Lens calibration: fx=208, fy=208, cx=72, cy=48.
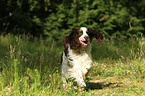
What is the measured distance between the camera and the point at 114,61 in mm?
6469

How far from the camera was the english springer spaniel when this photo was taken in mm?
3852

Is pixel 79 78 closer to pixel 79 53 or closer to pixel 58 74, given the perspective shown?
pixel 79 53

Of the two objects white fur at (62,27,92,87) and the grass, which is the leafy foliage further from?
white fur at (62,27,92,87)

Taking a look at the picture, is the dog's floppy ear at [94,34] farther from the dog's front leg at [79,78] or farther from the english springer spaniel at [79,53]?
the dog's front leg at [79,78]

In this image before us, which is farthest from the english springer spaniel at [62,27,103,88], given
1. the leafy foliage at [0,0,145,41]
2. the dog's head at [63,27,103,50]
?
the leafy foliage at [0,0,145,41]

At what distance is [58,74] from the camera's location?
175 inches

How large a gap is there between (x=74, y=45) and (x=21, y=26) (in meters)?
8.56

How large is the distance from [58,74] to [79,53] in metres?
0.80

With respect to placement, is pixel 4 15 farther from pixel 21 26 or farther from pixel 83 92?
pixel 83 92

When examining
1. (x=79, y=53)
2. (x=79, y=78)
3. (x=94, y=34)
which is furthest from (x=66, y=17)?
(x=79, y=78)

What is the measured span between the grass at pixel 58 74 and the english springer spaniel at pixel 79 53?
0.27 m

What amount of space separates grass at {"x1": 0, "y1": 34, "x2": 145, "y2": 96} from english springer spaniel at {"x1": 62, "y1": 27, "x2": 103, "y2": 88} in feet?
0.88

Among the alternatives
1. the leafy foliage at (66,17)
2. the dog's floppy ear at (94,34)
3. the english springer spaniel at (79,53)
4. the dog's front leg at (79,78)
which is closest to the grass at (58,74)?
the dog's front leg at (79,78)

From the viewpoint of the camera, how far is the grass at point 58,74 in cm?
349
